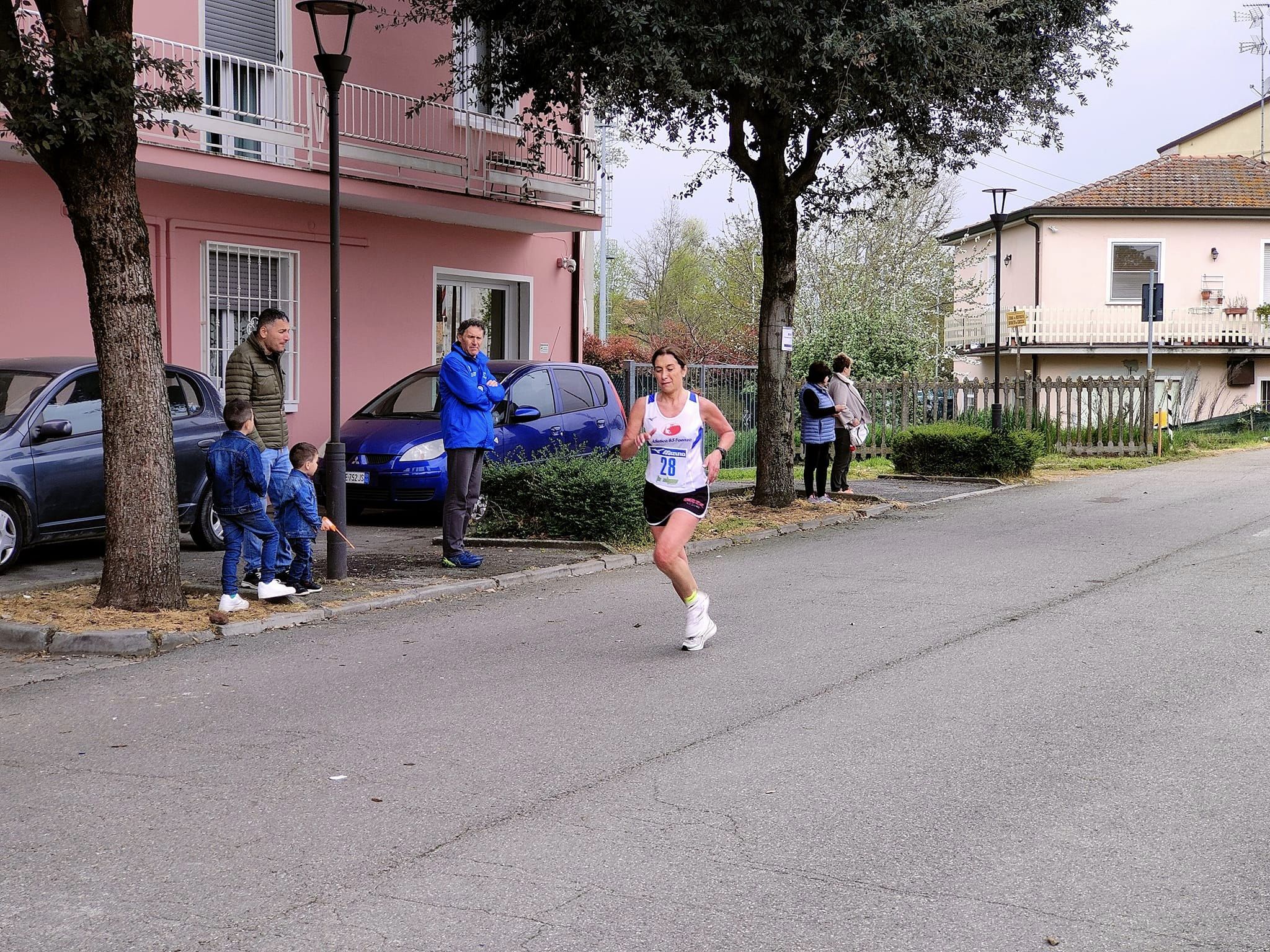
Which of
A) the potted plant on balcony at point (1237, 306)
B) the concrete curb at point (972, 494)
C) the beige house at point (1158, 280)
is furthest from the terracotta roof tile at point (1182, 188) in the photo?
the concrete curb at point (972, 494)

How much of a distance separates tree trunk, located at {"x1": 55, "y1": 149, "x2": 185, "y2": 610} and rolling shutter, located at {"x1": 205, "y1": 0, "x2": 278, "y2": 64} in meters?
8.24

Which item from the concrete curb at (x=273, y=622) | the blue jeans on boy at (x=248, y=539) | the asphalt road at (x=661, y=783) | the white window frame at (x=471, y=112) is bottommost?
the asphalt road at (x=661, y=783)

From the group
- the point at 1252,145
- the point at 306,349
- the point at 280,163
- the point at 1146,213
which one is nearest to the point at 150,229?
the point at 280,163

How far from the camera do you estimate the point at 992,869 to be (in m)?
4.53

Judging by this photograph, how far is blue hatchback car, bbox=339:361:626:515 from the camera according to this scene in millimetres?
14375

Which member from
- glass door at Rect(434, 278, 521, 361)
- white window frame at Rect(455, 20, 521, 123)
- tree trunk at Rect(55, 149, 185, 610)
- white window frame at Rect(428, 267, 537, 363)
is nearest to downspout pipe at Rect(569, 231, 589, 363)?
white window frame at Rect(428, 267, 537, 363)

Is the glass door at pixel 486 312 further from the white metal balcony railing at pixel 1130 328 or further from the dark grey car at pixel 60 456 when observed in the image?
the white metal balcony railing at pixel 1130 328

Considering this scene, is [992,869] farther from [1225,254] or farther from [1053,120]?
[1225,254]

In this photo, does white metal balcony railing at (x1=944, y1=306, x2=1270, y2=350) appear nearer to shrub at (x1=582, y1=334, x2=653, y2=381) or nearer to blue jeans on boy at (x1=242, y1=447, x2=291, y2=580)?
shrub at (x1=582, y1=334, x2=653, y2=381)

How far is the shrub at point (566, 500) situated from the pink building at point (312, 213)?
4715 mm

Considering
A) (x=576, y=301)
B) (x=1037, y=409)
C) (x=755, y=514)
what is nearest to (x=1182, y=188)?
(x=1037, y=409)

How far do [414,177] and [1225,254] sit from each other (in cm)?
2667

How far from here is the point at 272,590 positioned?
31.2 feet

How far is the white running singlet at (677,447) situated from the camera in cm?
847
